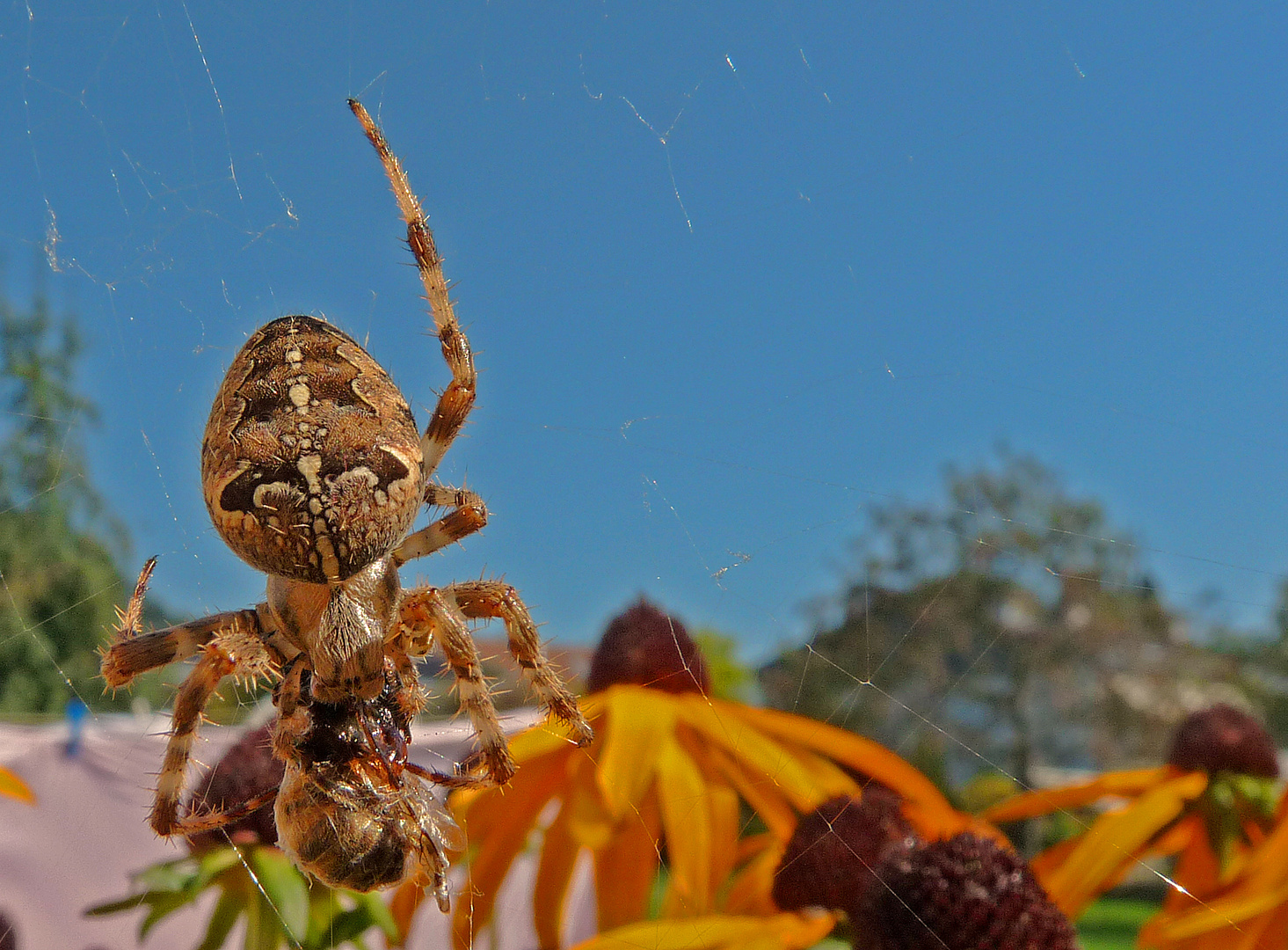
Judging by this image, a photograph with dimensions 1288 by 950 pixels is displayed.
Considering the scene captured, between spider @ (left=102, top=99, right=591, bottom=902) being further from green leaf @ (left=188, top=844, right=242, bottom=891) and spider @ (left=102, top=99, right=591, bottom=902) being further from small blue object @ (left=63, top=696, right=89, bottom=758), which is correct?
small blue object @ (left=63, top=696, right=89, bottom=758)

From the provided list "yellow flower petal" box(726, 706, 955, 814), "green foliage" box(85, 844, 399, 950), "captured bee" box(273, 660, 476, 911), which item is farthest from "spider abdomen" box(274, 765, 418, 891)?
"yellow flower petal" box(726, 706, 955, 814)

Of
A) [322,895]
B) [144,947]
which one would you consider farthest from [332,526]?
[144,947]

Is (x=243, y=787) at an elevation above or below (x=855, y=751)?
below

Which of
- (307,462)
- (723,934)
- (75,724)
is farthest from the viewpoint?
(75,724)

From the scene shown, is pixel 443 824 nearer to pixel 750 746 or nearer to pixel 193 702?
pixel 193 702

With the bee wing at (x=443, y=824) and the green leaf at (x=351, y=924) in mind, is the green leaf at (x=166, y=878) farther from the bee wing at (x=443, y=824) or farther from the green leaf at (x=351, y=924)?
the bee wing at (x=443, y=824)

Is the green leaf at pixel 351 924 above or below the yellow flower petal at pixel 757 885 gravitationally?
below

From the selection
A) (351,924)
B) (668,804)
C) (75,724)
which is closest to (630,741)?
(668,804)

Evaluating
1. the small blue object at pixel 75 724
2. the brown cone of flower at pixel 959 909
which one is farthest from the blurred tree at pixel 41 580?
the brown cone of flower at pixel 959 909
